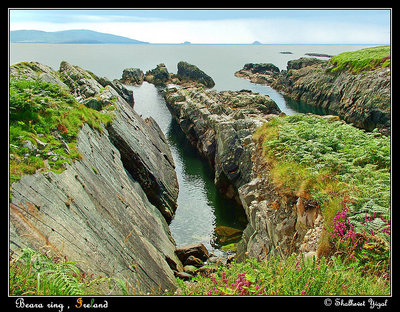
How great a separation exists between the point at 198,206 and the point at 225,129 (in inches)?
515

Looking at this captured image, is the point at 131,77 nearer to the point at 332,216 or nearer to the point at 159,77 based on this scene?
the point at 159,77

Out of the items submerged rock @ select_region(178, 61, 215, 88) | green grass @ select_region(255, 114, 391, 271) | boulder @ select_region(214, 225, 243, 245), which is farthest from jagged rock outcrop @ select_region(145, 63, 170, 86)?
green grass @ select_region(255, 114, 391, 271)

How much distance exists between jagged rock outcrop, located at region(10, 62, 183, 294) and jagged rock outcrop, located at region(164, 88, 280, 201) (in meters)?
11.4

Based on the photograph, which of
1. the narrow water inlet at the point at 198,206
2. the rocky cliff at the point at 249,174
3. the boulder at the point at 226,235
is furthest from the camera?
the narrow water inlet at the point at 198,206

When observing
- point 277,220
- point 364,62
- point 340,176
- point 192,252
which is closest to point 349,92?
point 364,62

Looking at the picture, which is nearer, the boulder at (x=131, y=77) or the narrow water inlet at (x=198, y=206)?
the narrow water inlet at (x=198, y=206)

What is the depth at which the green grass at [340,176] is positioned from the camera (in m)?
9.22

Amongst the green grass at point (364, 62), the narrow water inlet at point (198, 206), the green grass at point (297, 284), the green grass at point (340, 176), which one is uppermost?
the green grass at point (364, 62)

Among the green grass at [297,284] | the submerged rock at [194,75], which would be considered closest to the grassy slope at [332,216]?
the green grass at [297,284]

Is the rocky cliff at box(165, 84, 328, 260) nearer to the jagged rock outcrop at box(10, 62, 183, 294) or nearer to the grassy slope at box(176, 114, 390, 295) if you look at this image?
the grassy slope at box(176, 114, 390, 295)

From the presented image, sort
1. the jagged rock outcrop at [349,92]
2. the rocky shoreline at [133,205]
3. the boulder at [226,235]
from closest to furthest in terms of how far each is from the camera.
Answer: the rocky shoreline at [133,205] → the boulder at [226,235] → the jagged rock outcrop at [349,92]

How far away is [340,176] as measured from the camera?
13.4 m

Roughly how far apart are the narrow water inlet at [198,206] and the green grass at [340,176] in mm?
14563

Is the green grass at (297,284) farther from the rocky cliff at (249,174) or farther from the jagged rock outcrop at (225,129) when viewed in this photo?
the jagged rock outcrop at (225,129)
